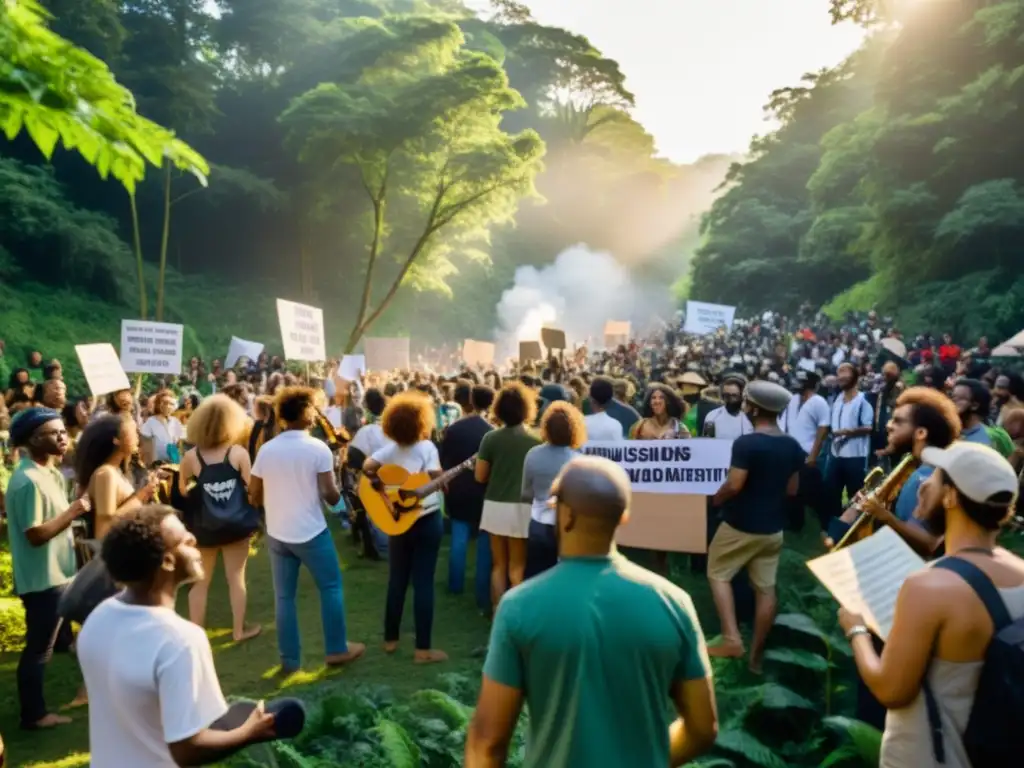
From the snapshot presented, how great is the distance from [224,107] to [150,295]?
35.3ft

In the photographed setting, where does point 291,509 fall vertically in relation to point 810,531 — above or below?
above

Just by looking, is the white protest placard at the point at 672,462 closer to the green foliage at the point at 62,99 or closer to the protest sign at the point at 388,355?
the green foliage at the point at 62,99

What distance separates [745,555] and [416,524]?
2207 mm

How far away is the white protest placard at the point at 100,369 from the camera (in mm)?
8391

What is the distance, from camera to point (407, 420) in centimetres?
583

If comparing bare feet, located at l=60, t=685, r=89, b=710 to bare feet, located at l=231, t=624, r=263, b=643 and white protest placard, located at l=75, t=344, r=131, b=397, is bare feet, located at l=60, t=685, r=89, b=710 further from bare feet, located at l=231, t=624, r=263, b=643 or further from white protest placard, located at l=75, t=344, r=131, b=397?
white protest placard, located at l=75, t=344, r=131, b=397

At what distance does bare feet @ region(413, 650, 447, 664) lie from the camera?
19.4ft

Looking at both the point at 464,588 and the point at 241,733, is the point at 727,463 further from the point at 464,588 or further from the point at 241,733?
the point at 241,733

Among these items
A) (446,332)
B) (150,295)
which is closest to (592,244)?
(446,332)

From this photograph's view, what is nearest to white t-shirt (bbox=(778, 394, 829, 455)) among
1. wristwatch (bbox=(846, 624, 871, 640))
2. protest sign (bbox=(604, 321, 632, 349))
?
wristwatch (bbox=(846, 624, 871, 640))

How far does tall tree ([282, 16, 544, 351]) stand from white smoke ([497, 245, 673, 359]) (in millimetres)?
20840

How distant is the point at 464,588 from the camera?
Result: 306 inches

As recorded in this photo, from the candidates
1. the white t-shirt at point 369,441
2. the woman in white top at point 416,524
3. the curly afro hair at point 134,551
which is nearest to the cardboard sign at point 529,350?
the white t-shirt at point 369,441

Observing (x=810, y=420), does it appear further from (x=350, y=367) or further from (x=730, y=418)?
(x=350, y=367)
